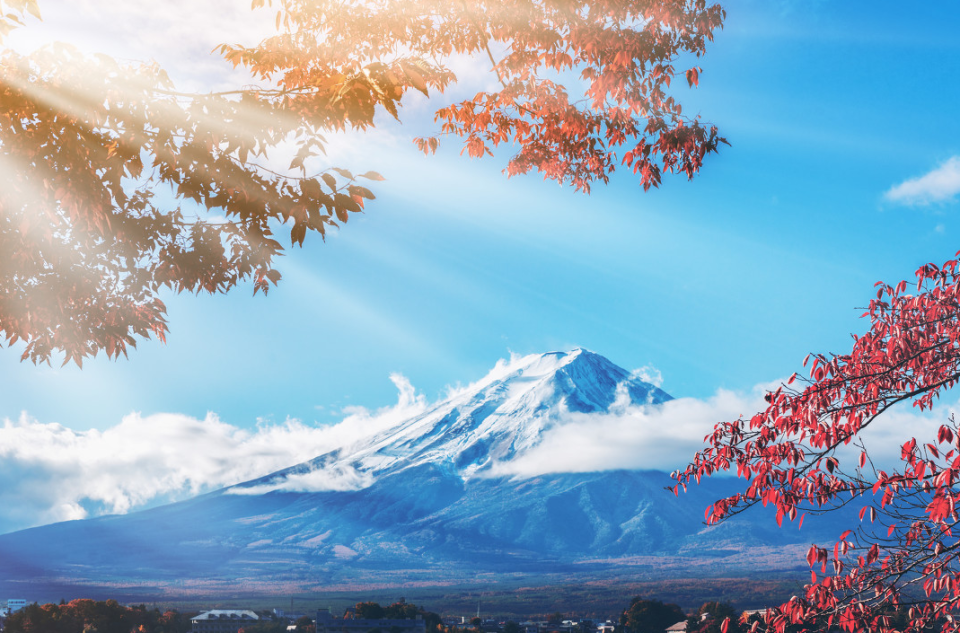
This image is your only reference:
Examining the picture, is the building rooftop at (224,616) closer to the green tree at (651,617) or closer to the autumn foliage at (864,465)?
the green tree at (651,617)

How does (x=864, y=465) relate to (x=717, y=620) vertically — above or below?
above

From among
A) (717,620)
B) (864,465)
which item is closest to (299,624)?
(717,620)

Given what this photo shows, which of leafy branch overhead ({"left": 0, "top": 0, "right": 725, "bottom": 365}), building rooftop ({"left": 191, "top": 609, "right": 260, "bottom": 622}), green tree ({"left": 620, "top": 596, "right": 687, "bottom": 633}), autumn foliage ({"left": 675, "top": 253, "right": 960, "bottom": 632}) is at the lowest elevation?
building rooftop ({"left": 191, "top": 609, "right": 260, "bottom": 622})

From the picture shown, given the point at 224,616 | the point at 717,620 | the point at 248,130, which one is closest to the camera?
the point at 248,130

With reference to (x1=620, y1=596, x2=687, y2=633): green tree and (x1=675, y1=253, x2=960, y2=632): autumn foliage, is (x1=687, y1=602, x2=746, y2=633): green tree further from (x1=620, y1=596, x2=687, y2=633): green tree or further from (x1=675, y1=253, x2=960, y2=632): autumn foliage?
(x1=620, y1=596, x2=687, y2=633): green tree

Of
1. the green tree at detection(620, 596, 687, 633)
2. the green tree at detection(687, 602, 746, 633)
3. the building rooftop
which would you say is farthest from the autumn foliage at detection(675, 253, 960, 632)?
the building rooftop

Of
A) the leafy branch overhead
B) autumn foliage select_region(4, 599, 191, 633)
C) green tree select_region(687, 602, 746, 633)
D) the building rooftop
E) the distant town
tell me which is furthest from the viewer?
the building rooftop

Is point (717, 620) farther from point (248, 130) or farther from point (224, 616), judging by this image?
point (224, 616)

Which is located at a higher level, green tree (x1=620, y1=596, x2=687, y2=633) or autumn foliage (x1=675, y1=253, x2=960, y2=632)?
autumn foliage (x1=675, y1=253, x2=960, y2=632)

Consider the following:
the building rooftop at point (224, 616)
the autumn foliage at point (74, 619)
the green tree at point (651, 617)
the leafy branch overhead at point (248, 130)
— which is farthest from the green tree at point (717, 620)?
the building rooftop at point (224, 616)

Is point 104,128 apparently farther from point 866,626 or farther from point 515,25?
point 866,626

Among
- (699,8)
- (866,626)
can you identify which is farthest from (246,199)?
(866,626)

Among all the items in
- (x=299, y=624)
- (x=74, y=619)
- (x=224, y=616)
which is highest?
(x=74, y=619)

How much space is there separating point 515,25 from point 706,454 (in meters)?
4.59
